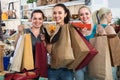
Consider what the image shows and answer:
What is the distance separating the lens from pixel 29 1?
595 cm

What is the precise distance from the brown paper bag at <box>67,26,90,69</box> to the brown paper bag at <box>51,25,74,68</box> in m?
0.04

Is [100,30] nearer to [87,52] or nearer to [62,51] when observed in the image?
[87,52]

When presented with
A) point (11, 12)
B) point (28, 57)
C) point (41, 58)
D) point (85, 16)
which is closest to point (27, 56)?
point (28, 57)

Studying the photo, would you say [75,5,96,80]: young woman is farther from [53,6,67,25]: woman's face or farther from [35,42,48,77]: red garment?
[35,42,48,77]: red garment

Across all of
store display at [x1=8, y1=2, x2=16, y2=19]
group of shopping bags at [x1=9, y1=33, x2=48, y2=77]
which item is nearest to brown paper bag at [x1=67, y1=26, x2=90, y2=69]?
group of shopping bags at [x1=9, y1=33, x2=48, y2=77]

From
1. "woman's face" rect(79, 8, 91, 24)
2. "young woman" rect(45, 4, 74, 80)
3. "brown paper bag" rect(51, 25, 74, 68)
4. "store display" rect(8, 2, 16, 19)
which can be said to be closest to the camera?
"brown paper bag" rect(51, 25, 74, 68)

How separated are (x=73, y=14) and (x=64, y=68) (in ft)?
7.20

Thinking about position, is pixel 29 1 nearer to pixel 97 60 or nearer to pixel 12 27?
A: pixel 12 27

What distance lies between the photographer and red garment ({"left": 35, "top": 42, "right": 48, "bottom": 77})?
212 centimetres

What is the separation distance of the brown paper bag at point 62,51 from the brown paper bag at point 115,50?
1.55ft

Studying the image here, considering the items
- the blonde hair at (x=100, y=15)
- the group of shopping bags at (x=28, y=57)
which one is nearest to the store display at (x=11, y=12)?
the blonde hair at (x=100, y=15)

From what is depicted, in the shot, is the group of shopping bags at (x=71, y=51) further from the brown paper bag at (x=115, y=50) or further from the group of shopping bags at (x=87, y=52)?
the brown paper bag at (x=115, y=50)

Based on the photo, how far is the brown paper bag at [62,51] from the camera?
6.66 ft

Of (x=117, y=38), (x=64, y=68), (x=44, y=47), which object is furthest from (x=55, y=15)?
(x=117, y=38)
